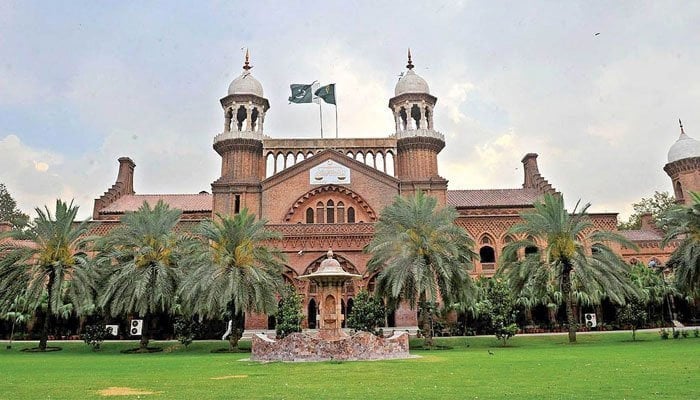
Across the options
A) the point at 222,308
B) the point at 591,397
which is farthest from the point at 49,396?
the point at 222,308

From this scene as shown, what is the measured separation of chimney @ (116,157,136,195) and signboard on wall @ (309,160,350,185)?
21.9 meters

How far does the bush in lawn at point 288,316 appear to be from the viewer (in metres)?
31.5

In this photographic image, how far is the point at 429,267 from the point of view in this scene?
2873 centimetres

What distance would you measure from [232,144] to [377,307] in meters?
19.8

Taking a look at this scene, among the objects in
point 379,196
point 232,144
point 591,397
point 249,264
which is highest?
point 232,144

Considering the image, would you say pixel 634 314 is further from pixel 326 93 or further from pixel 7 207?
pixel 7 207

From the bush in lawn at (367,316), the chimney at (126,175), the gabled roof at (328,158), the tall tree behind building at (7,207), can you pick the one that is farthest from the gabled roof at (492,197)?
the tall tree behind building at (7,207)

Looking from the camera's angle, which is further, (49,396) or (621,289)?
(621,289)

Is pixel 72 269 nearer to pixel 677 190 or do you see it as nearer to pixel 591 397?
pixel 591 397

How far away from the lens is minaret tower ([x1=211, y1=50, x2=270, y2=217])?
4288cm

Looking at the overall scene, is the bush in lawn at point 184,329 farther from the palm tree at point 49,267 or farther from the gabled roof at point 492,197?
the gabled roof at point 492,197

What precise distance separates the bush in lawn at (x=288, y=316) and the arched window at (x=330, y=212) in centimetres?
1120

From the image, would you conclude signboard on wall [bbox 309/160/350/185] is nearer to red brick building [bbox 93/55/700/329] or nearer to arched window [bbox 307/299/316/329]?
red brick building [bbox 93/55/700/329]

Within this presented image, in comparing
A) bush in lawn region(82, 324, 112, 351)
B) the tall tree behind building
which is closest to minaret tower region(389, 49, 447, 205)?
bush in lawn region(82, 324, 112, 351)
